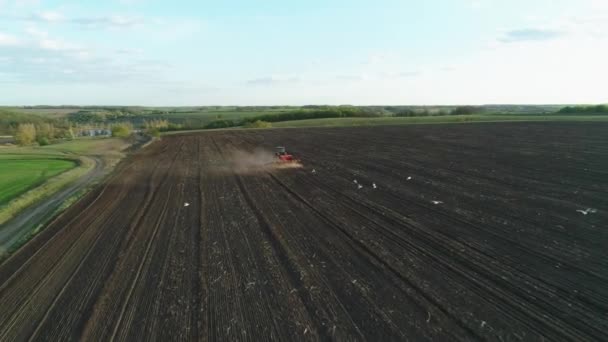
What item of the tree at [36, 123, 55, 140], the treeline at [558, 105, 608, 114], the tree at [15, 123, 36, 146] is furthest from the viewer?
the tree at [36, 123, 55, 140]

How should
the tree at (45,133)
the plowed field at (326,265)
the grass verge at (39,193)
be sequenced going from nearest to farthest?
the plowed field at (326,265), the grass verge at (39,193), the tree at (45,133)

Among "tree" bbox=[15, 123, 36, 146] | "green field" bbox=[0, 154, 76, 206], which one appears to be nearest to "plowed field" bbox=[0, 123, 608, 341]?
"green field" bbox=[0, 154, 76, 206]

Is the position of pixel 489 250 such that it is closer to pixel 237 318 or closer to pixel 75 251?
pixel 237 318

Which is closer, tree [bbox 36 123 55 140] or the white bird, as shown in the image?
the white bird

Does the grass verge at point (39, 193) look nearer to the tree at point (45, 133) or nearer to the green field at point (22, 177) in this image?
the green field at point (22, 177)

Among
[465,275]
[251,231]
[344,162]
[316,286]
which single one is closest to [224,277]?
[316,286]

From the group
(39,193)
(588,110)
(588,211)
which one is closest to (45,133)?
(39,193)

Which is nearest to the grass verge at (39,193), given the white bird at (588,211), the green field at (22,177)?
the green field at (22,177)

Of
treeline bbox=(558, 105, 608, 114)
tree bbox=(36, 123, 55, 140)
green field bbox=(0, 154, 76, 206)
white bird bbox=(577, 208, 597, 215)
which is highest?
treeline bbox=(558, 105, 608, 114)

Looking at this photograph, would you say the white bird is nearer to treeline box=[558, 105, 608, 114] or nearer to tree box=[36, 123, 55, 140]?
treeline box=[558, 105, 608, 114]

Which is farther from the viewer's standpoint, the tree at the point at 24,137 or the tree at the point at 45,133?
the tree at the point at 45,133
